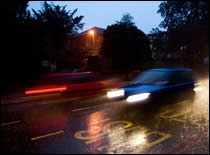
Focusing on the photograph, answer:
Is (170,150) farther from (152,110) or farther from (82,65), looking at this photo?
(82,65)

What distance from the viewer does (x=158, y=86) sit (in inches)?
398

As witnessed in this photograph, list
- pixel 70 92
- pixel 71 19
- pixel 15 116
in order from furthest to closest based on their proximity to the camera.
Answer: pixel 71 19
pixel 70 92
pixel 15 116

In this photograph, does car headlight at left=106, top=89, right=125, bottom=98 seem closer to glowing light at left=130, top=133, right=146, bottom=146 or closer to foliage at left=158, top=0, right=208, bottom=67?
glowing light at left=130, top=133, right=146, bottom=146

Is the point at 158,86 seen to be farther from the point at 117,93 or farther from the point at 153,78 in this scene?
the point at 117,93

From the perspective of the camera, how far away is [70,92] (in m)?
14.4

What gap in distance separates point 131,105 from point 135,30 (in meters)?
6.05

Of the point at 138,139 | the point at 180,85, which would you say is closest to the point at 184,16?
the point at 180,85

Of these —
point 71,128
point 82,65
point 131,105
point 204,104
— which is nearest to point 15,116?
point 71,128

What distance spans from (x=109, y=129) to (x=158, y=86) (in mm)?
3183

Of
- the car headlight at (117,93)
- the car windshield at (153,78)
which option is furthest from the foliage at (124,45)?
the car windshield at (153,78)

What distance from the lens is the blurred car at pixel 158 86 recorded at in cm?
973

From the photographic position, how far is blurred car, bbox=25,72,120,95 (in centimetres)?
1446

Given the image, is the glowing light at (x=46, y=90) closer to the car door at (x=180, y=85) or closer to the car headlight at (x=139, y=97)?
the car headlight at (x=139, y=97)

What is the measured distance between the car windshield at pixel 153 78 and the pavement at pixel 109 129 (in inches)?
35.6
